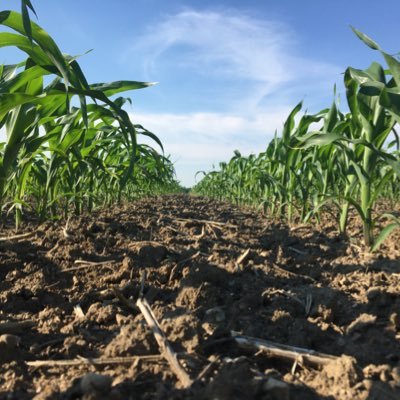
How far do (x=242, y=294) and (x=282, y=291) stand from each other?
132 mm

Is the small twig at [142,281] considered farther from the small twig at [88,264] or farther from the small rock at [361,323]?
the small rock at [361,323]

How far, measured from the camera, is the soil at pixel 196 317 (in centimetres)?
84

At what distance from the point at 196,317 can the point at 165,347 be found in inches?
5.9

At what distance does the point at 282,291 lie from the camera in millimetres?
1360

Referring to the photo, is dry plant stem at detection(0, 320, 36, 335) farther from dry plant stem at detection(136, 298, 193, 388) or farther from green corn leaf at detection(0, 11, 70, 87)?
green corn leaf at detection(0, 11, 70, 87)

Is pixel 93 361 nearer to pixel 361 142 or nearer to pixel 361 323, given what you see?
pixel 361 323

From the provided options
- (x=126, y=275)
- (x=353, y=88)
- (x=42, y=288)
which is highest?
(x=353, y=88)

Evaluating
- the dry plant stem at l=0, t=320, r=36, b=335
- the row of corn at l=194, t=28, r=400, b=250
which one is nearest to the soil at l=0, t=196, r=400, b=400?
the dry plant stem at l=0, t=320, r=36, b=335

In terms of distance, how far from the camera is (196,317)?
108cm

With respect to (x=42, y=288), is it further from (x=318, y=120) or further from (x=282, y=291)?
(x=318, y=120)

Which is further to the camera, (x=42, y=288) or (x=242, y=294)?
(x=42, y=288)

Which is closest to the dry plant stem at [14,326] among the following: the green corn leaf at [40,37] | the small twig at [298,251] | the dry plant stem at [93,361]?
the dry plant stem at [93,361]

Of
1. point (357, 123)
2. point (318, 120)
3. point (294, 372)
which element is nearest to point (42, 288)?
point (294, 372)

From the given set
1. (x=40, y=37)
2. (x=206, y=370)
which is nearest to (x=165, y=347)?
(x=206, y=370)
